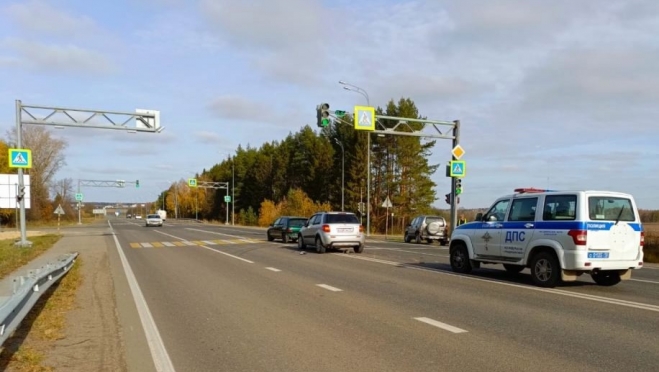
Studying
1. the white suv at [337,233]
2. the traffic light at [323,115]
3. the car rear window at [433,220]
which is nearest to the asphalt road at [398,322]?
the white suv at [337,233]

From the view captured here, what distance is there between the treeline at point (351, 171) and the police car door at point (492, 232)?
127ft

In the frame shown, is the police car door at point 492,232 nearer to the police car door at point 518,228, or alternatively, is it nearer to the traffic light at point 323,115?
the police car door at point 518,228

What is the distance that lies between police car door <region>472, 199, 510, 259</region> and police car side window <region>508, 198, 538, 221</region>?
265 millimetres

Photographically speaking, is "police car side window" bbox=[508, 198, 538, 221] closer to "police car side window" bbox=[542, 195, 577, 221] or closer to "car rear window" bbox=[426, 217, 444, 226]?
"police car side window" bbox=[542, 195, 577, 221]

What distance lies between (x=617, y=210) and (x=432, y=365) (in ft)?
24.7

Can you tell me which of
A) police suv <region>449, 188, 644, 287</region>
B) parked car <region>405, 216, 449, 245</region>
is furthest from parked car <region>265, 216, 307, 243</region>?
police suv <region>449, 188, 644, 287</region>

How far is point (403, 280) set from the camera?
43.3 feet

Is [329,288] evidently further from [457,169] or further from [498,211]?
[457,169]

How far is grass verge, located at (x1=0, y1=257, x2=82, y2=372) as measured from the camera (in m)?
6.16

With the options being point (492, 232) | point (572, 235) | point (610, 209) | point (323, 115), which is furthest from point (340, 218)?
point (610, 209)

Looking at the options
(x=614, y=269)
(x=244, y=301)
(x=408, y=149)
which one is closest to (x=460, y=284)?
(x=614, y=269)

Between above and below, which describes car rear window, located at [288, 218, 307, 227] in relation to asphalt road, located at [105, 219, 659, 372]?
above

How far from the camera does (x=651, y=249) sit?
26547mm

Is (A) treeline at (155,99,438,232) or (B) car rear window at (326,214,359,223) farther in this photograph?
(A) treeline at (155,99,438,232)
